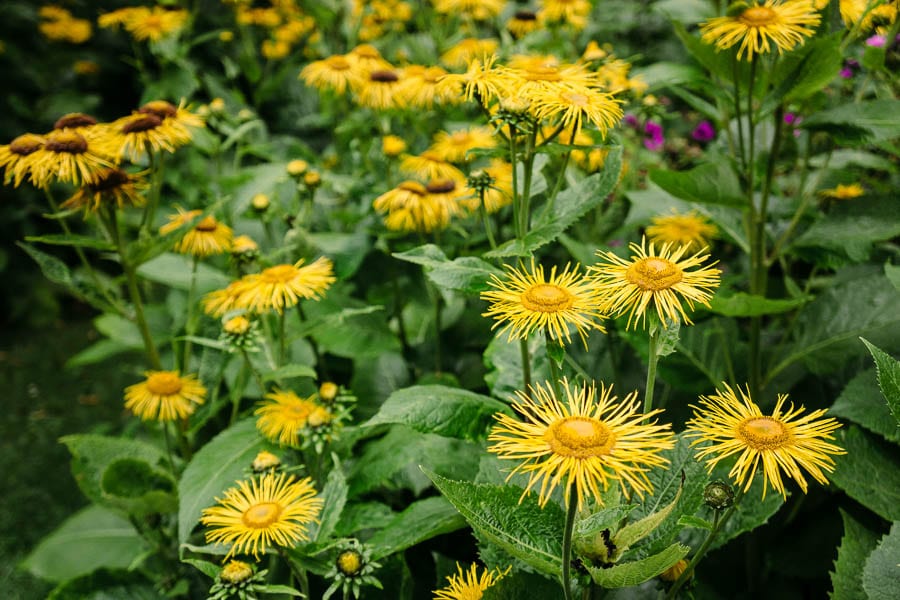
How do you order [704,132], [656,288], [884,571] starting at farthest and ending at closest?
[704,132] → [884,571] → [656,288]

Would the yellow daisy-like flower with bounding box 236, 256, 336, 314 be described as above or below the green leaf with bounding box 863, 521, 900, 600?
above

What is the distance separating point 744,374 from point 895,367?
2.26ft

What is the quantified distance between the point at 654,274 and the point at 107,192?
1070mm

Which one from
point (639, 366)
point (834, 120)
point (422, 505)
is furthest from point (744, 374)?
point (422, 505)

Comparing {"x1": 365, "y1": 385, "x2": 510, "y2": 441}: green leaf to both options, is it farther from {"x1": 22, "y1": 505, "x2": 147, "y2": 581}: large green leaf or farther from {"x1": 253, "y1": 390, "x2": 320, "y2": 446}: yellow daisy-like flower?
{"x1": 22, "y1": 505, "x2": 147, "y2": 581}: large green leaf

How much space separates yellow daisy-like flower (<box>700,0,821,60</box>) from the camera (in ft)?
3.64

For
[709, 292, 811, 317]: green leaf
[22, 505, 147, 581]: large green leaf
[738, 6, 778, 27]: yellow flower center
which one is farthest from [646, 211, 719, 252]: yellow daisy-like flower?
[22, 505, 147, 581]: large green leaf

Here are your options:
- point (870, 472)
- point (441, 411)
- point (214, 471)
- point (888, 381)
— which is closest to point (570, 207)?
point (441, 411)

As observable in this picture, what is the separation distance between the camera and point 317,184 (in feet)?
5.61

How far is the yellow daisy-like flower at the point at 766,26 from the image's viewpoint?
1108 mm

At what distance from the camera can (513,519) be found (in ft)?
2.78

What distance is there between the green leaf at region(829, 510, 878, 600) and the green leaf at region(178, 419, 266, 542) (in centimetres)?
88

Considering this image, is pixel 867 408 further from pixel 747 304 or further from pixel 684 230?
pixel 684 230

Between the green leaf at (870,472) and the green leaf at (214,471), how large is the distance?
3.02ft
